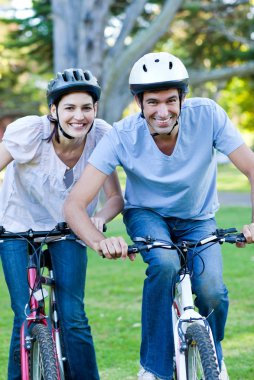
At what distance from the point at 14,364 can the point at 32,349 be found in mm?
556

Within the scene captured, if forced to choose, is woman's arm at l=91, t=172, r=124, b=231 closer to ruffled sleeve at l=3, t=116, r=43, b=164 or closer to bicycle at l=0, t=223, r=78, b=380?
bicycle at l=0, t=223, r=78, b=380

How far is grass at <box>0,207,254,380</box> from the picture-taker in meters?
6.61

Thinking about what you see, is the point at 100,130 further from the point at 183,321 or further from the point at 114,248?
the point at 183,321

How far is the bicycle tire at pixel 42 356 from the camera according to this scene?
420 centimetres

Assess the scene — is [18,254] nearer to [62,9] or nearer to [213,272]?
[213,272]

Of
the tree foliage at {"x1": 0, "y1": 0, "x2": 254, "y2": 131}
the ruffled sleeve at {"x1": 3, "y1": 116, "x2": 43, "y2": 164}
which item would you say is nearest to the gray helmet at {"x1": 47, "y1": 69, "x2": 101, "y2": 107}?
the ruffled sleeve at {"x1": 3, "y1": 116, "x2": 43, "y2": 164}

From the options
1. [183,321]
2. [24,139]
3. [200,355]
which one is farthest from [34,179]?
[200,355]

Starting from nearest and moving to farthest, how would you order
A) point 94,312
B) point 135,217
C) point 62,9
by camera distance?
1. point 135,217
2. point 94,312
3. point 62,9

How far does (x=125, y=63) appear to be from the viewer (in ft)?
67.8

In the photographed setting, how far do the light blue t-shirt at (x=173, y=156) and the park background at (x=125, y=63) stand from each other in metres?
1.93

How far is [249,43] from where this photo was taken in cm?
2502

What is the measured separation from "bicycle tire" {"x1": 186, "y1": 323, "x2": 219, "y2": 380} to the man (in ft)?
1.25

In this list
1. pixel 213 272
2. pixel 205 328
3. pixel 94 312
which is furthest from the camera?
pixel 94 312

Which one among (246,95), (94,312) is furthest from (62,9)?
(246,95)
